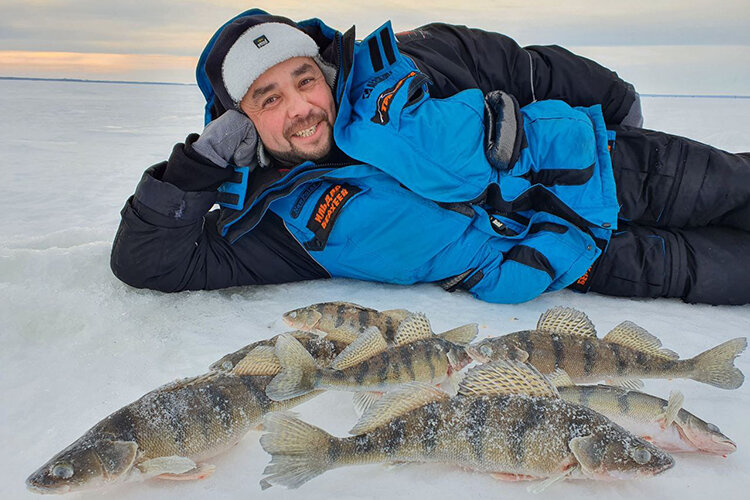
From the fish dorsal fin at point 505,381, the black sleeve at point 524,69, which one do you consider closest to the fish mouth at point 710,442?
the fish dorsal fin at point 505,381

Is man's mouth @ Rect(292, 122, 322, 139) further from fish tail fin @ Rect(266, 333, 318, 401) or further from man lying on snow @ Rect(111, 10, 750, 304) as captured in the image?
fish tail fin @ Rect(266, 333, 318, 401)

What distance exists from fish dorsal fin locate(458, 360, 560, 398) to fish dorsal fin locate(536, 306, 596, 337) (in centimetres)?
62

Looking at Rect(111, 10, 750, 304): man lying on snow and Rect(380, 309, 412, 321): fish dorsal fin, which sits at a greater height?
Rect(111, 10, 750, 304): man lying on snow

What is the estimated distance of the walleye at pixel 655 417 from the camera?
1.72 m

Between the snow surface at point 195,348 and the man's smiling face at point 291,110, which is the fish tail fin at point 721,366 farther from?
the man's smiling face at point 291,110

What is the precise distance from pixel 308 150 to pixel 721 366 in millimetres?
2422

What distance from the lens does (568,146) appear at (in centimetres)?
320

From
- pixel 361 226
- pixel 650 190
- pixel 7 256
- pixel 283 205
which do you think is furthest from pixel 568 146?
pixel 7 256

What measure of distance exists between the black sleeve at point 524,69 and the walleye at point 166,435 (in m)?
2.85

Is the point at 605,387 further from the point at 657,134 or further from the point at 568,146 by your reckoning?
the point at 657,134

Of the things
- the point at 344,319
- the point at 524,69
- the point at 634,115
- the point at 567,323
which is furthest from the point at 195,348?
the point at 634,115

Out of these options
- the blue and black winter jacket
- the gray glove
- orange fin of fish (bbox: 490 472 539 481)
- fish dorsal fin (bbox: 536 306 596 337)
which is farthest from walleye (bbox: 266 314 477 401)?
the gray glove

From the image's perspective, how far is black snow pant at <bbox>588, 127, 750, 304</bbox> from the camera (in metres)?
3.25

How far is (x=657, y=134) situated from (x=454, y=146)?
60.3 inches
